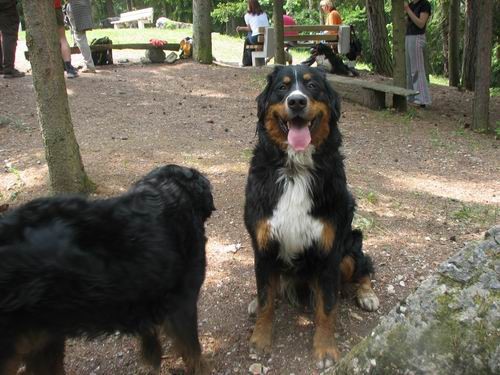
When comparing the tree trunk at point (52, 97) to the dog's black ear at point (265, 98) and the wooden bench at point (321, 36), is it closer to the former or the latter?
the dog's black ear at point (265, 98)

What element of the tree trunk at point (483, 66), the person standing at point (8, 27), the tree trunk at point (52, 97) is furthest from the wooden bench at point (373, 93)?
the person standing at point (8, 27)

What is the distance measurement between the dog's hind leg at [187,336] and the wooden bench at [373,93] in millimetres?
7140

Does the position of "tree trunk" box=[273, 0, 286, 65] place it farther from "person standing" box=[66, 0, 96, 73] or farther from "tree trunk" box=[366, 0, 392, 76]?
"person standing" box=[66, 0, 96, 73]

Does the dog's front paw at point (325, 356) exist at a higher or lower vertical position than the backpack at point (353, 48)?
lower

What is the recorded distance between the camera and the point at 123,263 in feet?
7.54

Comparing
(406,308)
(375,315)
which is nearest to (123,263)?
(406,308)

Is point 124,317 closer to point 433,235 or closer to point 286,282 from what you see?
point 286,282

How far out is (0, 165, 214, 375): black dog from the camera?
205 centimetres

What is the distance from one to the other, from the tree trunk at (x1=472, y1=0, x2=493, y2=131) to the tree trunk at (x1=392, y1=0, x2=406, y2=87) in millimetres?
1343

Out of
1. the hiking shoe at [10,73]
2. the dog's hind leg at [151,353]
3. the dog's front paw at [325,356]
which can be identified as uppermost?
the hiking shoe at [10,73]

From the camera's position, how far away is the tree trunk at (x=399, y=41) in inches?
359

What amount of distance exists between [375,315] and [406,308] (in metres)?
1.83

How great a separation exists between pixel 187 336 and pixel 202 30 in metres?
10.6

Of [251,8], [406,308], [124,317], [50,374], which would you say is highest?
[251,8]
